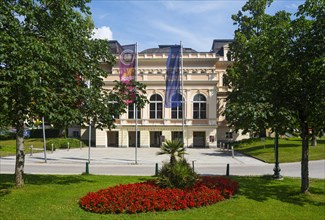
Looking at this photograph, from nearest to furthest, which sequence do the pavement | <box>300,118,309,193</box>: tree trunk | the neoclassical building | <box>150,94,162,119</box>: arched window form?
<box>300,118,309,193</box>: tree trunk
the pavement
the neoclassical building
<box>150,94,162,119</box>: arched window

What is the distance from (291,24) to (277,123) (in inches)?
147

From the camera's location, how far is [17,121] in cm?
1228

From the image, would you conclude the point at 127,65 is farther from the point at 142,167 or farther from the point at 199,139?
the point at 199,139

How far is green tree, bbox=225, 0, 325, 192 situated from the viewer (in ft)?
37.3

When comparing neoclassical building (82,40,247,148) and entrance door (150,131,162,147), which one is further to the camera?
entrance door (150,131,162,147)

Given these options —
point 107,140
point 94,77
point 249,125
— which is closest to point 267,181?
point 249,125

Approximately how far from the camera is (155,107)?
166ft

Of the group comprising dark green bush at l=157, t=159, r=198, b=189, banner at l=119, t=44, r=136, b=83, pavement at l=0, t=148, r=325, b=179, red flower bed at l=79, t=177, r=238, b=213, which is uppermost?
banner at l=119, t=44, r=136, b=83

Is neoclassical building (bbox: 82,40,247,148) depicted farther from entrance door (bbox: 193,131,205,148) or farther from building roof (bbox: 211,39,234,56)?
building roof (bbox: 211,39,234,56)

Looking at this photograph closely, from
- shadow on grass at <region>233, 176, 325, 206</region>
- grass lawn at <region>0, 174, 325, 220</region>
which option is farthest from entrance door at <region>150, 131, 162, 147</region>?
grass lawn at <region>0, 174, 325, 220</region>

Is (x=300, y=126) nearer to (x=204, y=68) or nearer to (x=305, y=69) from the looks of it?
(x=305, y=69)

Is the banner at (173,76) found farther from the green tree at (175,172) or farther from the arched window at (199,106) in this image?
the green tree at (175,172)

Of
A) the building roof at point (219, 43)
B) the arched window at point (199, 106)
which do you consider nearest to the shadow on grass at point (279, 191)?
the arched window at point (199, 106)

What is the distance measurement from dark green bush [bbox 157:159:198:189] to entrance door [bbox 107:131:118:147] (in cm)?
4132
